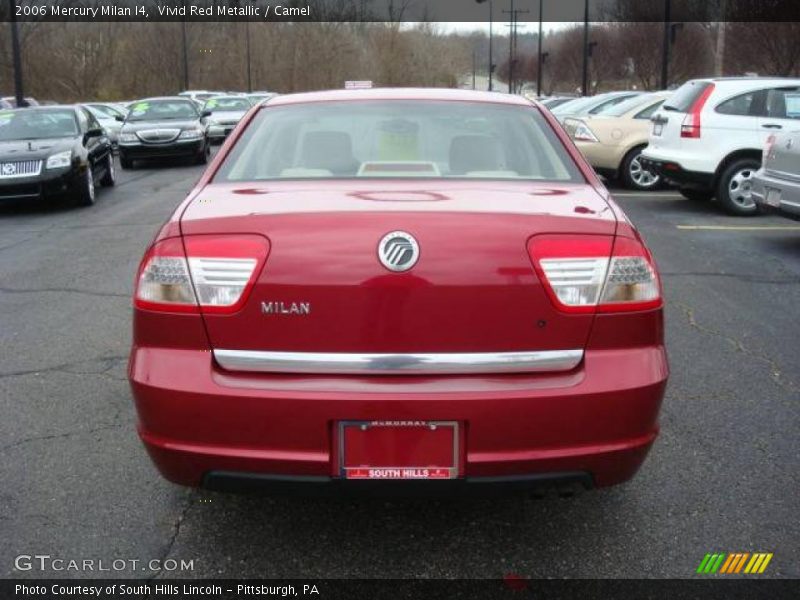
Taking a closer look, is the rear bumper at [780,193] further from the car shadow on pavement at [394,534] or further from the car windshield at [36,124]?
the car windshield at [36,124]

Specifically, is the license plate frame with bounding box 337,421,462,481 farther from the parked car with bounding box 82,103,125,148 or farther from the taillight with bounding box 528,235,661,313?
the parked car with bounding box 82,103,125,148

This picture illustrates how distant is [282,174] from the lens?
10.7 feet

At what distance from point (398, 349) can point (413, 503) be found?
1.03 meters

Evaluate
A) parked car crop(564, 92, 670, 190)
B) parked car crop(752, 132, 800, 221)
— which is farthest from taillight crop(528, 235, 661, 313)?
parked car crop(564, 92, 670, 190)

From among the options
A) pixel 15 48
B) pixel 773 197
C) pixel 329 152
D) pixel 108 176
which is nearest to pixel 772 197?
pixel 773 197

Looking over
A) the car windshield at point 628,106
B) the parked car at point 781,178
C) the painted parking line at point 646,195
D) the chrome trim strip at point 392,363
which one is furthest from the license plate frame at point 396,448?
the car windshield at point 628,106

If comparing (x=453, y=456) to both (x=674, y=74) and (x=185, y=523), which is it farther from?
(x=674, y=74)

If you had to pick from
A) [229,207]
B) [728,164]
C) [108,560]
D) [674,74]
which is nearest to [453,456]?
A: [229,207]

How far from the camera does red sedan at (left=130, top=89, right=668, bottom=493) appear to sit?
2.43 meters

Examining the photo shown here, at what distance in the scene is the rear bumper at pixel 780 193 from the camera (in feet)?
26.1

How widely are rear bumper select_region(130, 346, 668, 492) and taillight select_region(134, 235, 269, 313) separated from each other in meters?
0.16

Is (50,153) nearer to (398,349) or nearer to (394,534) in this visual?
(394,534)

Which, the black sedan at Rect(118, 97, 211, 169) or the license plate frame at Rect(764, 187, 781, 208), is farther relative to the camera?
the black sedan at Rect(118, 97, 211, 169)

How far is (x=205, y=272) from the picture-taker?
2500mm
